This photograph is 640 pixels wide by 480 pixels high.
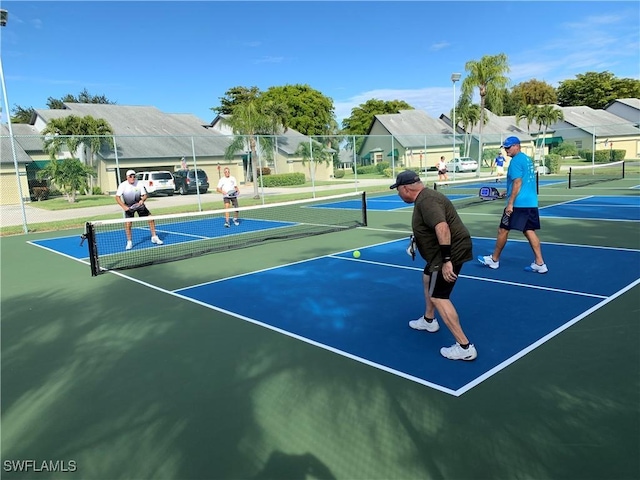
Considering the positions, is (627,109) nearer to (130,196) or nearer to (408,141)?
(408,141)

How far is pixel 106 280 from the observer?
329 inches

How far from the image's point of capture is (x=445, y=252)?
13.7 ft

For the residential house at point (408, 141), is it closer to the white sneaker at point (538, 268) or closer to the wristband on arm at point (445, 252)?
the white sneaker at point (538, 268)

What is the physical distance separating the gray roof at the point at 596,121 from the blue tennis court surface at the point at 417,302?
58.3 meters

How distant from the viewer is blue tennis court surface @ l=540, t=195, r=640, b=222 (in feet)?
42.2

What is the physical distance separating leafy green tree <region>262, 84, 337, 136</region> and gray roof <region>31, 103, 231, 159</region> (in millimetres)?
17509

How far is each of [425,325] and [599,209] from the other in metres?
11.7

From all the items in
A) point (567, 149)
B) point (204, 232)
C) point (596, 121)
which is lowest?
point (204, 232)

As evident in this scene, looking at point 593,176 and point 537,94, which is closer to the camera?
point 593,176

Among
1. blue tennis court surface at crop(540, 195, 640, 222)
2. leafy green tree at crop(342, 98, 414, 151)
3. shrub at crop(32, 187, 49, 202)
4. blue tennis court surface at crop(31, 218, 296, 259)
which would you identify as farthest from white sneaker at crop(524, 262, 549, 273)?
leafy green tree at crop(342, 98, 414, 151)

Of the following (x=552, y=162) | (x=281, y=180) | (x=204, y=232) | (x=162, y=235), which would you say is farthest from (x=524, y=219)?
(x=281, y=180)

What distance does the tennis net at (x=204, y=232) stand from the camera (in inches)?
391

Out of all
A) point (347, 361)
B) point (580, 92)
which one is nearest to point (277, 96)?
point (580, 92)

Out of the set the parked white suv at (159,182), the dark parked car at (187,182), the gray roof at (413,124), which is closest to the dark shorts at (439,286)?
the parked white suv at (159,182)
